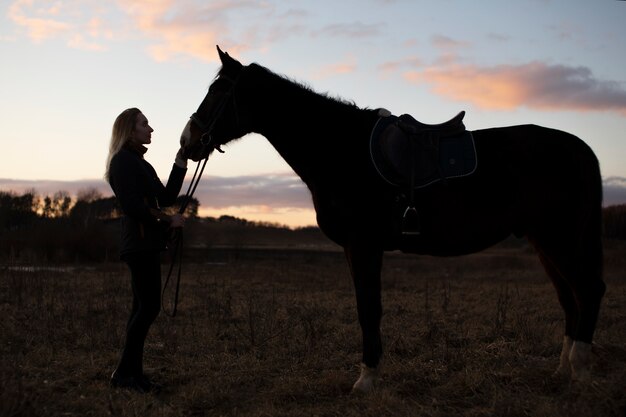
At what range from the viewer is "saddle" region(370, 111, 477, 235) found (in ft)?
14.7

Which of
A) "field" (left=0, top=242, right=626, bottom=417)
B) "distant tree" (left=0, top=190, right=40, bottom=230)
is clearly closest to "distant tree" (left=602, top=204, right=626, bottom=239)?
"field" (left=0, top=242, right=626, bottom=417)

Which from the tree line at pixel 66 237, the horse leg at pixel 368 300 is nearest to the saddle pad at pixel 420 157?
the horse leg at pixel 368 300

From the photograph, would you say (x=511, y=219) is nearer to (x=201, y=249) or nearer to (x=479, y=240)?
(x=479, y=240)

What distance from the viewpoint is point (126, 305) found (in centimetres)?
941

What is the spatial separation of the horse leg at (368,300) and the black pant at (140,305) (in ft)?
5.84

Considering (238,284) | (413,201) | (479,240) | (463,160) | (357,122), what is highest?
(357,122)

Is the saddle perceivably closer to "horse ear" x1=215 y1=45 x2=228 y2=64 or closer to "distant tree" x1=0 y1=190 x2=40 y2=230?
"horse ear" x1=215 y1=45 x2=228 y2=64

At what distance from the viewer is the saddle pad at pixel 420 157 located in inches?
177

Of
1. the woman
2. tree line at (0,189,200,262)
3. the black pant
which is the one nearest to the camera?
the woman

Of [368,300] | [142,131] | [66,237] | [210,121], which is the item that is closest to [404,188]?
[368,300]

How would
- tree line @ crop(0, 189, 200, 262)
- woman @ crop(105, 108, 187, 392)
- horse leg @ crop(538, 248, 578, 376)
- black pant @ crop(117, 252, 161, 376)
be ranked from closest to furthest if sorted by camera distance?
1. woman @ crop(105, 108, 187, 392)
2. black pant @ crop(117, 252, 161, 376)
3. horse leg @ crop(538, 248, 578, 376)
4. tree line @ crop(0, 189, 200, 262)

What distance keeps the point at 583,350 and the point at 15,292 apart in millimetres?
9484

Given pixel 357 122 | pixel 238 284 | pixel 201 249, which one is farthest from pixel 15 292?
pixel 201 249

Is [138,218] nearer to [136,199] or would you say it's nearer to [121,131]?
[136,199]
